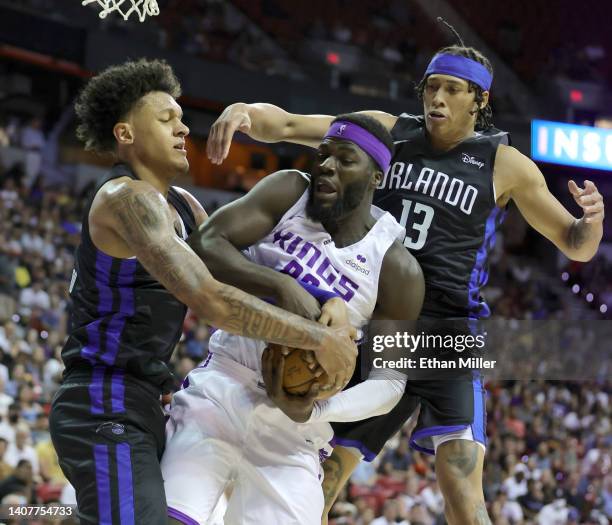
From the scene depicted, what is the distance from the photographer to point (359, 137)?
11.9ft

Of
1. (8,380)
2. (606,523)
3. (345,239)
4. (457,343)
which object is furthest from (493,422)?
(345,239)

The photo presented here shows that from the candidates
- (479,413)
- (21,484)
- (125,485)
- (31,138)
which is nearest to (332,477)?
(479,413)

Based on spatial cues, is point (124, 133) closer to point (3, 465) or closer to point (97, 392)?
point (97, 392)

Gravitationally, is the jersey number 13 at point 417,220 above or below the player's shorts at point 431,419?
above

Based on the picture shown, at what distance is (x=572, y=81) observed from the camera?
18.6 m

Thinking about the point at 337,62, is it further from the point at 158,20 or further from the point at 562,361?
the point at 562,361

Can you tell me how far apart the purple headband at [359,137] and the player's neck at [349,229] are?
0.21 m

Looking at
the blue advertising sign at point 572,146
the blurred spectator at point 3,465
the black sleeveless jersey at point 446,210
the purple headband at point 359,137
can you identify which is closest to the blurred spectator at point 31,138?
the blue advertising sign at point 572,146

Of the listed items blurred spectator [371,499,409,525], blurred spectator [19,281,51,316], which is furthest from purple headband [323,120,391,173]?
blurred spectator [19,281,51,316]

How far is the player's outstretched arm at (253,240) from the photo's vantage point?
131 inches

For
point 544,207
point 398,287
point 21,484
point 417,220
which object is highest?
point 544,207

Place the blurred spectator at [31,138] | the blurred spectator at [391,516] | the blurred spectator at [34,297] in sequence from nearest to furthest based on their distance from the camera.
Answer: the blurred spectator at [391,516] < the blurred spectator at [34,297] < the blurred spectator at [31,138]

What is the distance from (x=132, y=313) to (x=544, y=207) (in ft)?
6.44

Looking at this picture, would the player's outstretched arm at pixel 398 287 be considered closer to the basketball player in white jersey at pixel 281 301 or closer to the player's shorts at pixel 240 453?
the basketball player in white jersey at pixel 281 301
